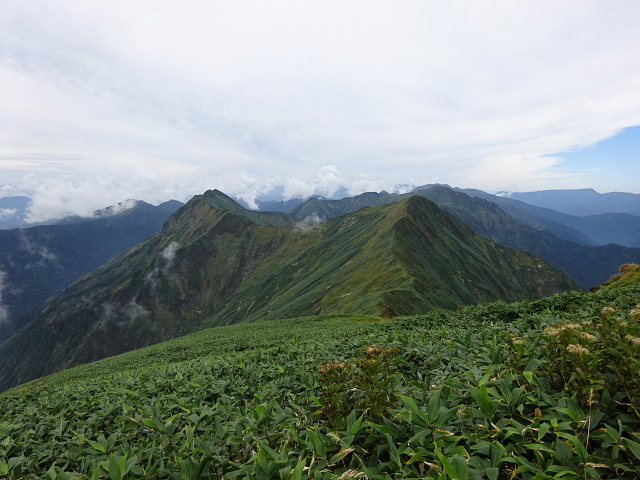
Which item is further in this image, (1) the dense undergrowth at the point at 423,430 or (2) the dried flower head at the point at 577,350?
(2) the dried flower head at the point at 577,350

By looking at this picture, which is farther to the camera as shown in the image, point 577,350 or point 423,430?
point 577,350

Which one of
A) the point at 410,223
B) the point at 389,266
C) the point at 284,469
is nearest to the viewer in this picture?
the point at 284,469

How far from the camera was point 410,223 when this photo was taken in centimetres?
17075

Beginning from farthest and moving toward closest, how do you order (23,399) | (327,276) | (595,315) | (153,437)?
(327,276)
(23,399)
(595,315)
(153,437)

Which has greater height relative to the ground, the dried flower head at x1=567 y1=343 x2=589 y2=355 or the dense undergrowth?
the dried flower head at x1=567 y1=343 x2=589 y2=355

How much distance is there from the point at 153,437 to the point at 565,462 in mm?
6177

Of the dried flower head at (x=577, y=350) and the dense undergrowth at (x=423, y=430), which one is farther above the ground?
the dried flower head at (x=577, y=350)

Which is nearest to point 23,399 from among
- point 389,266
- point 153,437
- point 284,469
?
point 153,437

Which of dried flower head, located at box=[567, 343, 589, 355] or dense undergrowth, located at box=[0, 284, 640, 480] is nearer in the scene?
dense undergrowth, located at box=[0, 284, 640, 480]

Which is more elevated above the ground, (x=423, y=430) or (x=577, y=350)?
(x=577, y=350)

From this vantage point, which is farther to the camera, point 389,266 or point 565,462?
point 389,266

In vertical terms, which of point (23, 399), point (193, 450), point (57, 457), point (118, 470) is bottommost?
point (23, 399)

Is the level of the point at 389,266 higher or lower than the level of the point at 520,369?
lower

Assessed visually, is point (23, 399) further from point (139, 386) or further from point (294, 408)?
point (294, 408)
